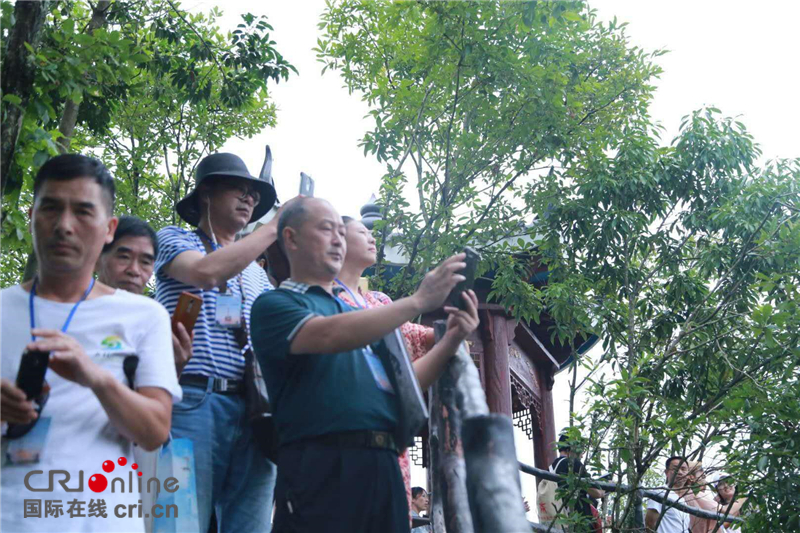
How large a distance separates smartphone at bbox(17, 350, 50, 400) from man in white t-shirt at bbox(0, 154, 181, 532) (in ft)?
0.05

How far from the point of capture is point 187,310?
251cm

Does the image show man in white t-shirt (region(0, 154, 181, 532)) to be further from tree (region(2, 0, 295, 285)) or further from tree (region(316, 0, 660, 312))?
tree (region(316, 0, 660, 312))

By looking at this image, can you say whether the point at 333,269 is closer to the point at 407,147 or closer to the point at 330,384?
the point at 330,384

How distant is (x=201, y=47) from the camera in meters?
6.33

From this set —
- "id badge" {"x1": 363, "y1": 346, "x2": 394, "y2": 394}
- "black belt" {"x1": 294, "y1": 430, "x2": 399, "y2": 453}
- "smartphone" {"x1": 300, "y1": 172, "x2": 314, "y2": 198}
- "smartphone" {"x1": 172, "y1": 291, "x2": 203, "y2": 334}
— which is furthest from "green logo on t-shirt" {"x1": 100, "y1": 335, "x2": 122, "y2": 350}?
"smartphone" {"x1": 300, "y1": 172, "x2": 314, "y2": 198}

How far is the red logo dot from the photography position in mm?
1877

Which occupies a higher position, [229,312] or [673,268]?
[673,268]

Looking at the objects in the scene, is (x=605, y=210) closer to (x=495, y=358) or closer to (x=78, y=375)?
(x=495, y=358)

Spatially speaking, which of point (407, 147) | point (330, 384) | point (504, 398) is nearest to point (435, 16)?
point (407, 147)

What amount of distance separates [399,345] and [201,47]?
4625 millimetres

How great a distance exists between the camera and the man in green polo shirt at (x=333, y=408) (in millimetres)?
2262

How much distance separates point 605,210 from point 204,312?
18.1ft

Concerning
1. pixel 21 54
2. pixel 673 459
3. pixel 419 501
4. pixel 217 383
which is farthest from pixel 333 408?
pixel 419 501

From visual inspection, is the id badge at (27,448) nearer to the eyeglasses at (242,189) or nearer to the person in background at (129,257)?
the person in background at (129,257)
